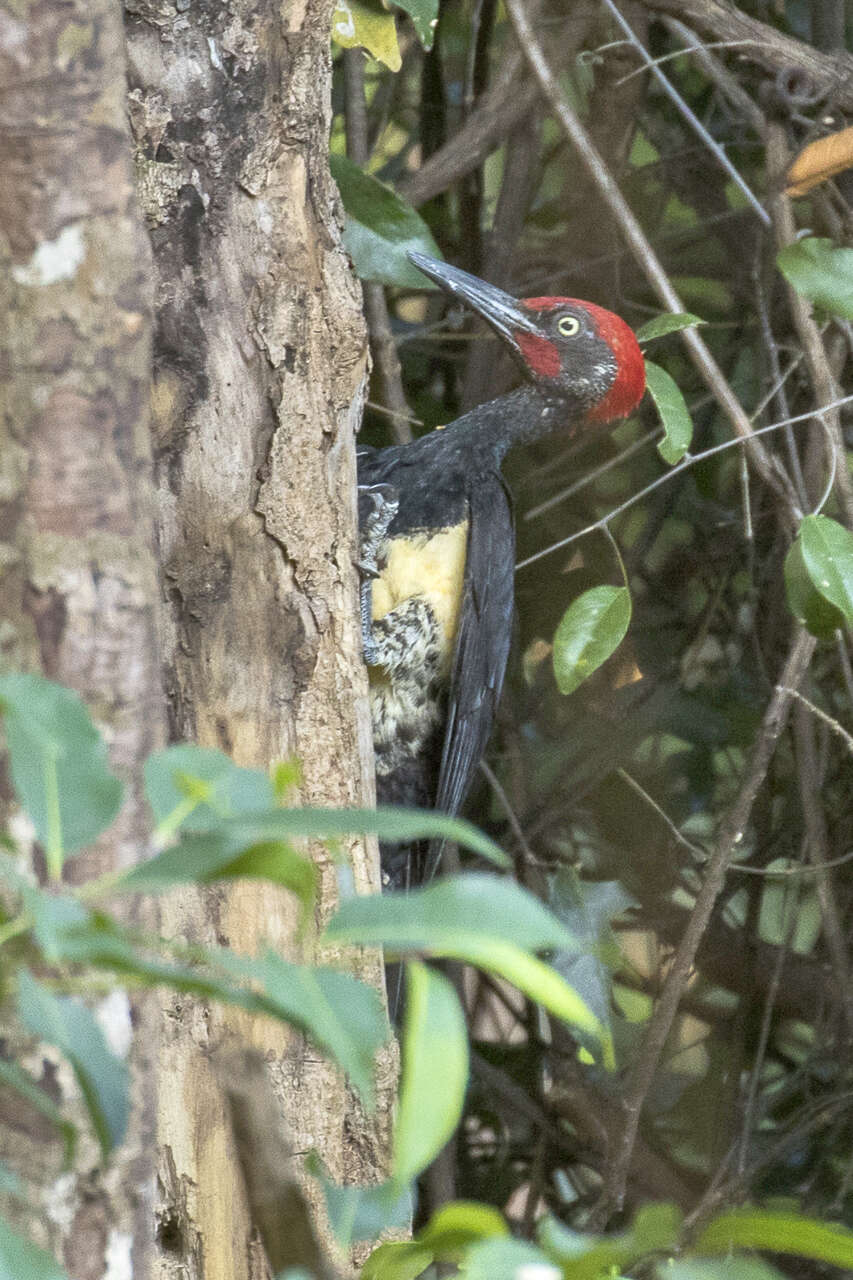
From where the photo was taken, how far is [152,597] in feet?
2.25

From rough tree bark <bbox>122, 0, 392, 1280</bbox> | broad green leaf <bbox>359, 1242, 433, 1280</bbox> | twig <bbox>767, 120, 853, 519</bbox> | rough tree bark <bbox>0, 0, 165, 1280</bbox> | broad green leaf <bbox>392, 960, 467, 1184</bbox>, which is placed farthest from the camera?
twig <bbox>767, 120, 853, 519</bbox>

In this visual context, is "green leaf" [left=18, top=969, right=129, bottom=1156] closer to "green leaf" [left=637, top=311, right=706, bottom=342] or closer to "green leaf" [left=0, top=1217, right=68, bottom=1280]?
"green leaf" [left=0, top=1217, right=68, bottom=1280]

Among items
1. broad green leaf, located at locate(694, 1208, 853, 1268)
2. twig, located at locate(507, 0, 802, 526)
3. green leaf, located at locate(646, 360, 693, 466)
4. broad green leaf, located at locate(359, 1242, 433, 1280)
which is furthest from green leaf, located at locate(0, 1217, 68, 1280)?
twig, located at locate(507, 0, 802, 526)

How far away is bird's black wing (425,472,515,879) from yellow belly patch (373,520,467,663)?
0.08 feet

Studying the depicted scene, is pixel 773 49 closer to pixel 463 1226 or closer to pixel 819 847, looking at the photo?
pixel 819 847

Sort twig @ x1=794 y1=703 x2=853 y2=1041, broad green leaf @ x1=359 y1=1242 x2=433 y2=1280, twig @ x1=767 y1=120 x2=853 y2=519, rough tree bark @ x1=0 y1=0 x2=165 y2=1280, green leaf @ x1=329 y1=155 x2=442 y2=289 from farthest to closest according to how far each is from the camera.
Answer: twig @ x1=794 y1=703 x2=853 y2=1041 < twig @ x1=767 y1=120 x2=853 y2=519 < green leaf @ x1=329 y1=155 x2=442 y2=289 < broad green leaf @ x1=359 y1=1242 x2=433 y2=1280 < rough tree bark @ x1=0 y1=0 x2=165 y2=1280

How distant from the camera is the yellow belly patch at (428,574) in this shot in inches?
84.0

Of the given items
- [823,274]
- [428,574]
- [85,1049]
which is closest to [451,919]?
[85,1049]

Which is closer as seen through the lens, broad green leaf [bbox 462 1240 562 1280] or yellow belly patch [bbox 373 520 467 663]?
broad green leaf [bbox 462 1240 562 1280]

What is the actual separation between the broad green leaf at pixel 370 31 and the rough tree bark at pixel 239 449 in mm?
395

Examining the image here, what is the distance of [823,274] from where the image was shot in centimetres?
158

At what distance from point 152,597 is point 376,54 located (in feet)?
4.28

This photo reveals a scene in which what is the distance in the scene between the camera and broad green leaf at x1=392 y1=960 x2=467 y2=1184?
413 millimetres

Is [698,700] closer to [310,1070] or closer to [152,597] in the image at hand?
[310,1070]
